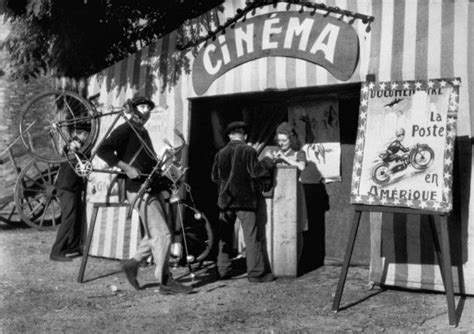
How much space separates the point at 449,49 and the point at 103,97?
489 centimetres

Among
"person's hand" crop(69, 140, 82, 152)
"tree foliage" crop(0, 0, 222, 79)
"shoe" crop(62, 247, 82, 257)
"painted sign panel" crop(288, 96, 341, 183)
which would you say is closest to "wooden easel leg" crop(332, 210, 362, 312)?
"painted sign panel" crop(288, 96, 341, 183)

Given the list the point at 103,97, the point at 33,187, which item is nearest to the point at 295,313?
the point at 103,97

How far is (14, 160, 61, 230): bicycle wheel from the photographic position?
1103 centimetres

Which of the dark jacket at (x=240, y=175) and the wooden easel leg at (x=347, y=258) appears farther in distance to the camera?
the dark jacket at (x=240, y=175)

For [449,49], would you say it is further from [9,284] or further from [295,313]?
[9,284]

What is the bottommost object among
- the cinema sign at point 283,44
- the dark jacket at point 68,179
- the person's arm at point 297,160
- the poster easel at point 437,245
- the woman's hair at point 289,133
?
the poster easel at point 437,245

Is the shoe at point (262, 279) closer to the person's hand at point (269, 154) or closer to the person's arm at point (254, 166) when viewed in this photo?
the person's arm at point (254, 166)

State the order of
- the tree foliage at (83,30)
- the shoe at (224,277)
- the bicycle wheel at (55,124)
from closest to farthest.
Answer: the shoe at (224,277)
the bicycle wheel at (55,124)
the tree foliage at (83,30)

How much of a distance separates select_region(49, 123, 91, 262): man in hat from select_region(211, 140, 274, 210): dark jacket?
234cm

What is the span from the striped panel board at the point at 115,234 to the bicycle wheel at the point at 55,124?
962 mm

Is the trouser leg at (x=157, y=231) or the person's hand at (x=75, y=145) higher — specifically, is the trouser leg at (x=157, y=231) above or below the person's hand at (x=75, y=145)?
below

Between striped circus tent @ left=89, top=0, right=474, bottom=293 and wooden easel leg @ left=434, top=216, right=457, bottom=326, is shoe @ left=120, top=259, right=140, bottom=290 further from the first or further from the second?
wooden easel leg @ left=434, top=216, right=457, bottom=326

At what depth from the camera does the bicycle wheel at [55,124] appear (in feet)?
24.6

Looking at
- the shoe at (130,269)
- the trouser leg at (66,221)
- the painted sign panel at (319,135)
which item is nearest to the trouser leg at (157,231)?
the shoe at (130,269)
